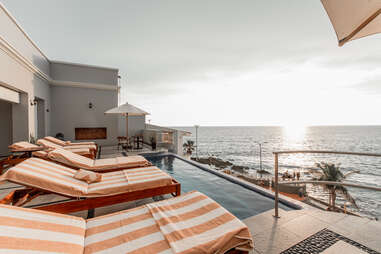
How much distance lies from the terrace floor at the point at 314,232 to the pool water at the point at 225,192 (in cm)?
29

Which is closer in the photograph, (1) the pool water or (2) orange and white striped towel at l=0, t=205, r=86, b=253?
(2) orange and white striped towel at l=0, t=205, r=86, b=253

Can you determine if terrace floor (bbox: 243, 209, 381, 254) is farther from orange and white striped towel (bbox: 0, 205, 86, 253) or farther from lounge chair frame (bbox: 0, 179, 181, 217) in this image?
orange and white striped towel (bbox: 0, 205, 86, 253)

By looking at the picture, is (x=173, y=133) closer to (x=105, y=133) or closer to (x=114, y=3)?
(x=105, y=133)

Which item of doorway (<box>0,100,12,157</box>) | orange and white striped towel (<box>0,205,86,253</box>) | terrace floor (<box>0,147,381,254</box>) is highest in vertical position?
doorway (<box>0,100,12,157</box>)

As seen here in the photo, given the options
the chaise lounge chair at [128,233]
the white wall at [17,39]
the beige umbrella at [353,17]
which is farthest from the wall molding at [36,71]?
the beige umbrella at [353,17]

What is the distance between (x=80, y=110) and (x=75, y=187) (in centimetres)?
869

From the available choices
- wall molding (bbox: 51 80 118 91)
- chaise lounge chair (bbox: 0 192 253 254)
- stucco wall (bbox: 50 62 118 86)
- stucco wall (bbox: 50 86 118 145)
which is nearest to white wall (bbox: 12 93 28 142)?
stucco wall (bbox: 50 86 118 145)

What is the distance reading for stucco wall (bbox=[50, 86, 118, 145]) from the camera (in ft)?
29.3

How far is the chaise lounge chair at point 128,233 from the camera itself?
1128 millimetres

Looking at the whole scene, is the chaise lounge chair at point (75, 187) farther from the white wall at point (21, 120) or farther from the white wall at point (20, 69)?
the white wall at point (21, 120)

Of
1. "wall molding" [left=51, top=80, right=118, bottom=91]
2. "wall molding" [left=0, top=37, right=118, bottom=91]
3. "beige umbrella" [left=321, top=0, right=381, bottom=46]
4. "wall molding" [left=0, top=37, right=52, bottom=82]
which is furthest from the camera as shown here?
"wall molding" [left=51, top=80, right=118, bottom=91]

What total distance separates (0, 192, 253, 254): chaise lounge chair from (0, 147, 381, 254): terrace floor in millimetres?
693

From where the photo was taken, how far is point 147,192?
2.57 metres

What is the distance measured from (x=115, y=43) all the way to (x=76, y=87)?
3.48 m
